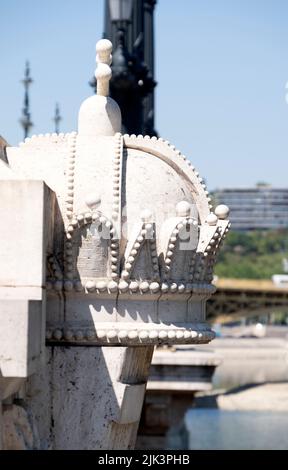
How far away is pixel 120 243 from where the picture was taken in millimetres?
5172

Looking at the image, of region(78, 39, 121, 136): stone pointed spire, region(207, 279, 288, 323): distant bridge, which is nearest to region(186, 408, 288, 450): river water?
region(207, 279, 288, 323): distant bridge

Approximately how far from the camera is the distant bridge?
66625 mm

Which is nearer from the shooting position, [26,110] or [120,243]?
[120,243]

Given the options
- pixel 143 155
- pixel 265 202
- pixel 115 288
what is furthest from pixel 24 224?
pixel 265 202

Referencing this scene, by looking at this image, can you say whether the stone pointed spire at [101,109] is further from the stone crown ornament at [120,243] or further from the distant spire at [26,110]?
the distant spire at [26,110]

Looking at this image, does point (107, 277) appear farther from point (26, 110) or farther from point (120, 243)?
point (26, 110)

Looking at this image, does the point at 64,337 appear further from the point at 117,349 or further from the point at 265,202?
the point at 265,202

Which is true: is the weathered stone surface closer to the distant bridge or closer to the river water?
the river water

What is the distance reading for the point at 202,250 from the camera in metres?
5.45

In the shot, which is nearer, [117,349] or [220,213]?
[117,349]

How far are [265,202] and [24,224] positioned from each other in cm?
19651

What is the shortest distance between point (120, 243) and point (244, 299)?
2493 inches

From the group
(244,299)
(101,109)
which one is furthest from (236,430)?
(101,109)

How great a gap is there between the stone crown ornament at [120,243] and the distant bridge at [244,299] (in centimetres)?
6002
